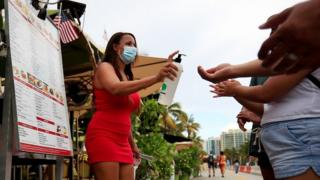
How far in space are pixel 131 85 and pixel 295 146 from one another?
1.20 metres

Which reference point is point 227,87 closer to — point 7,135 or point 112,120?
point 112,120

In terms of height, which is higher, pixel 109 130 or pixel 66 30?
pixel 66 30

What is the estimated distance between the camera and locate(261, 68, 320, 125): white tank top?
2.07 metres

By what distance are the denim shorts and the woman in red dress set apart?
35.6 inches

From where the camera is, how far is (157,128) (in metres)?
9.53

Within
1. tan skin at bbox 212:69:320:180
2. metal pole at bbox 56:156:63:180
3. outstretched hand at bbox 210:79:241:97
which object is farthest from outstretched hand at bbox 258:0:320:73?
metal pole at bbox 56:156:63:180

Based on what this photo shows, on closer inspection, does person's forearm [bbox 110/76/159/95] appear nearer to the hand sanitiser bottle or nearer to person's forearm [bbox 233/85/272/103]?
the hand sanitiser bottle

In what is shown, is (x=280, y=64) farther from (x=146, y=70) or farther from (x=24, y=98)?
(x=146, y=70)

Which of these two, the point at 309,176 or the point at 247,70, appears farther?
the point at 247,70

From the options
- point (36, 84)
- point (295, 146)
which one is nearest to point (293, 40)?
point (295, 146)

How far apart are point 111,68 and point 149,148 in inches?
223

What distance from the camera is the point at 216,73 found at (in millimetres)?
2287

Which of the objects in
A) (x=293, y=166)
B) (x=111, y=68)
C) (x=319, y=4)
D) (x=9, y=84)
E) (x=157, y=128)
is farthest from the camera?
(x=157, y=128)

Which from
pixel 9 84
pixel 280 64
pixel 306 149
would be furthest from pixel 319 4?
pixel 9 84
